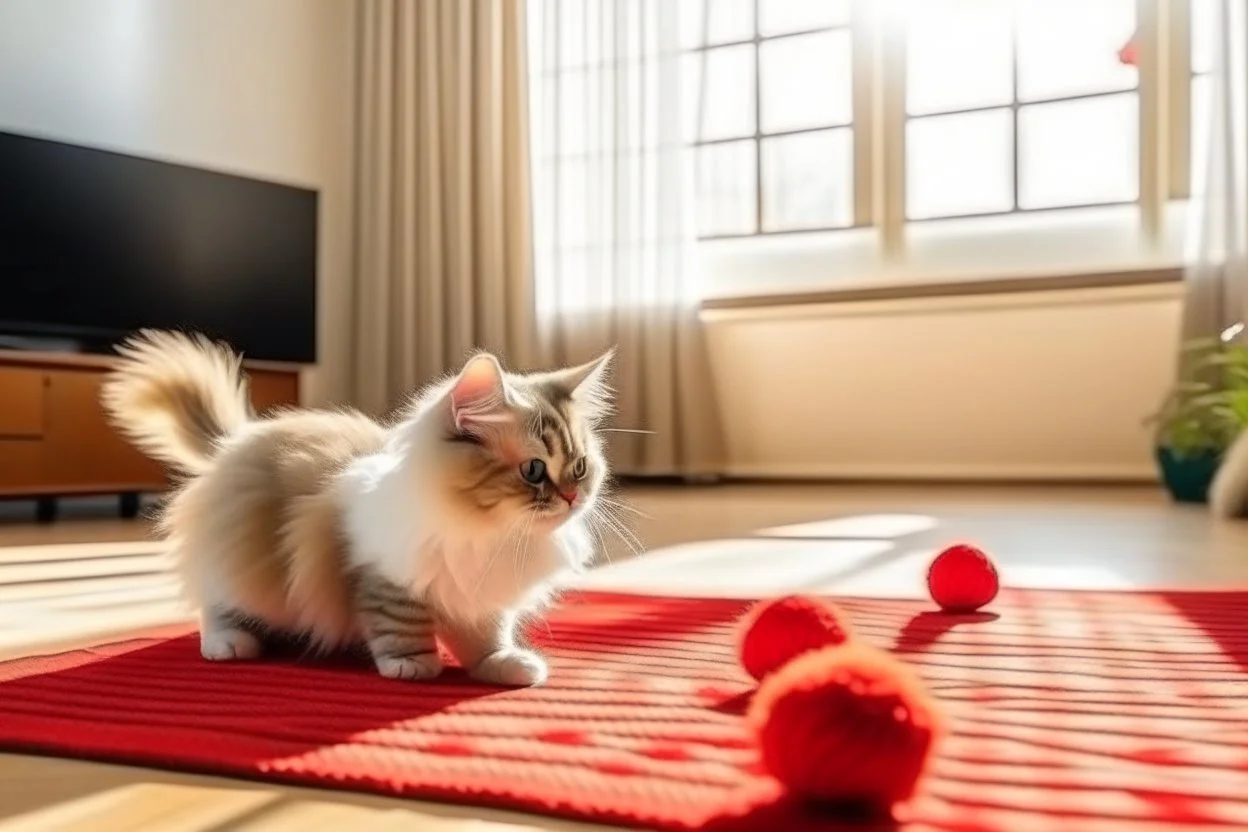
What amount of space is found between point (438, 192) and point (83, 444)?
1.89 m

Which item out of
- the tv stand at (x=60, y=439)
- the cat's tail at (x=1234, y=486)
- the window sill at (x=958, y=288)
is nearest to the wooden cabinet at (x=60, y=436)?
the tv stand at (x=60, y=439)

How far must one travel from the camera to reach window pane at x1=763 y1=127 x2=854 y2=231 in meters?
4.50

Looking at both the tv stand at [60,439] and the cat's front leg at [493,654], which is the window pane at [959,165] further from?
the cat's front leg at [493,654]

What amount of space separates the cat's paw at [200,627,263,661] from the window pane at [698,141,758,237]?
3.57 meters

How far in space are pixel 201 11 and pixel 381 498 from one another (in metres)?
3.78

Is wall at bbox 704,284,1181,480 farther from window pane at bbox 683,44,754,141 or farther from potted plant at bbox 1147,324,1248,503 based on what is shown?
window pane at bbox 683,44,754,141

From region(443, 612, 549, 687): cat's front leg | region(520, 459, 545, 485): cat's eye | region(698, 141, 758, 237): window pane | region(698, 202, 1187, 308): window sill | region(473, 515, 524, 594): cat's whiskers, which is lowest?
region(443, 612, 549, 687): cat's front leg

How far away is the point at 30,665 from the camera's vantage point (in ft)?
4.04

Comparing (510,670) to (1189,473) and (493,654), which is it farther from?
(1189,473)

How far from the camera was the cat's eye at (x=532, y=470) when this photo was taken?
1.08m

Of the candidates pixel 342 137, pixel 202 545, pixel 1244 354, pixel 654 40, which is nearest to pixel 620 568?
pixel 202 545

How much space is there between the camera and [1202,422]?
11.2ft

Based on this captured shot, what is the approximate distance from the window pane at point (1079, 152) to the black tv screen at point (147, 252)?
8.39 ft

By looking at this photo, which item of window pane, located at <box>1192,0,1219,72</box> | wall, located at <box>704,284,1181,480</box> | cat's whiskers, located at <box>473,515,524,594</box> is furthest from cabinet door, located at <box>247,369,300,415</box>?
window pane, located at <box>1192,0,1219,72</box>
